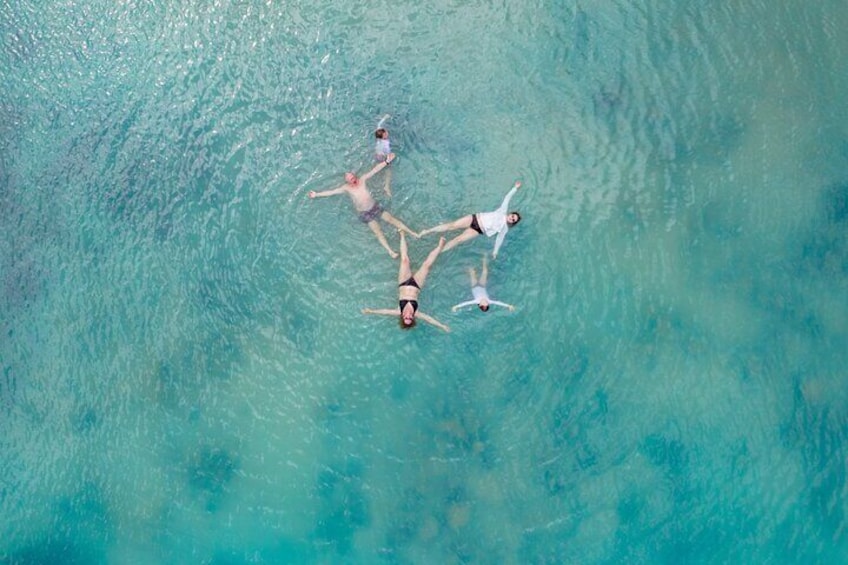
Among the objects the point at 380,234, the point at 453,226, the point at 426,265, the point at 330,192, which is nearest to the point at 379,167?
the point at 330,192

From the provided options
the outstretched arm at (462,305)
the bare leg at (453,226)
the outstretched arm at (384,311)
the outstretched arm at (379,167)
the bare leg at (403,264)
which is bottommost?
the outstretched arm at (384,311)

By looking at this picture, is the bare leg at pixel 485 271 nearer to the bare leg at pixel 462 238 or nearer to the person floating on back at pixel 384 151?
the bare leg at pixel 462 238

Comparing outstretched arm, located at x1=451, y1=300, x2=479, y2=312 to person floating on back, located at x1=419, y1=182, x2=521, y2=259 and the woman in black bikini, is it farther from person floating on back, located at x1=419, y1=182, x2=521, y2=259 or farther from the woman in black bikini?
person floating on back, located at x1=419, y1=182, x2=521, y2=259

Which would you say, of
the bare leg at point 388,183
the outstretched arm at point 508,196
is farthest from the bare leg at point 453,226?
the bare leg at point 388,183

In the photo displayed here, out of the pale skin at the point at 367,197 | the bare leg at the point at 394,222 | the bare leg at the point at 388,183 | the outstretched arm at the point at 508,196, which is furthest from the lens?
the bare leg at the point at 388,183

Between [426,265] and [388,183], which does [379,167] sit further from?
[426,265]

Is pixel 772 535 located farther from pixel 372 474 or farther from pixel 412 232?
pixel 412 232
